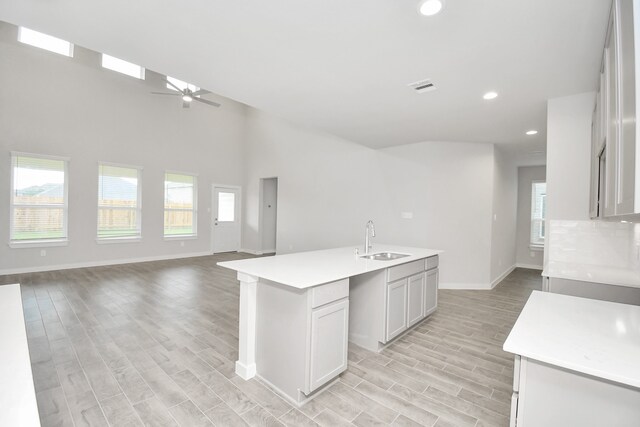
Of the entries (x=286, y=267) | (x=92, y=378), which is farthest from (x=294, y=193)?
(x=92, y=378)

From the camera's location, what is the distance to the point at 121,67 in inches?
257

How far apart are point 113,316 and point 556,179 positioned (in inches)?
203

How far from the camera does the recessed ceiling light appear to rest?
1700 mm

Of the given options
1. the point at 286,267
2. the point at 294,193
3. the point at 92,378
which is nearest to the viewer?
the point at 92,378

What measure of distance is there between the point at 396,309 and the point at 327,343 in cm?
104

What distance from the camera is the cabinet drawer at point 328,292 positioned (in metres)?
2.00

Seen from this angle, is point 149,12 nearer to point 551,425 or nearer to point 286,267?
point 286,267

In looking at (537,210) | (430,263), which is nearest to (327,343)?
(430,263)

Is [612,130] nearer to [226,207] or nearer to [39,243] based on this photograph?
[39,243]

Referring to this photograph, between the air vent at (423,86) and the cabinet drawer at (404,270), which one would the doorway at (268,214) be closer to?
the cabinet drawer at (404,270)

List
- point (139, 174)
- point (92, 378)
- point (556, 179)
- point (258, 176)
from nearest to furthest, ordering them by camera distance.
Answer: point (92, 378), point (556, 179), point (139, 174), point (258, 176)

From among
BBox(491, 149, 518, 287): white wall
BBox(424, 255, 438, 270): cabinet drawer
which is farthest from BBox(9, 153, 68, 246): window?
BBox(491, 149, 518, 287): white wall

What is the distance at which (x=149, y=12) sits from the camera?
6.00 feet

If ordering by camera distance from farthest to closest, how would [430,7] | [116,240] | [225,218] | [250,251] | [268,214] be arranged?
[268,214] → [250,251] → [225,218] → [116,240] → [430,7]
